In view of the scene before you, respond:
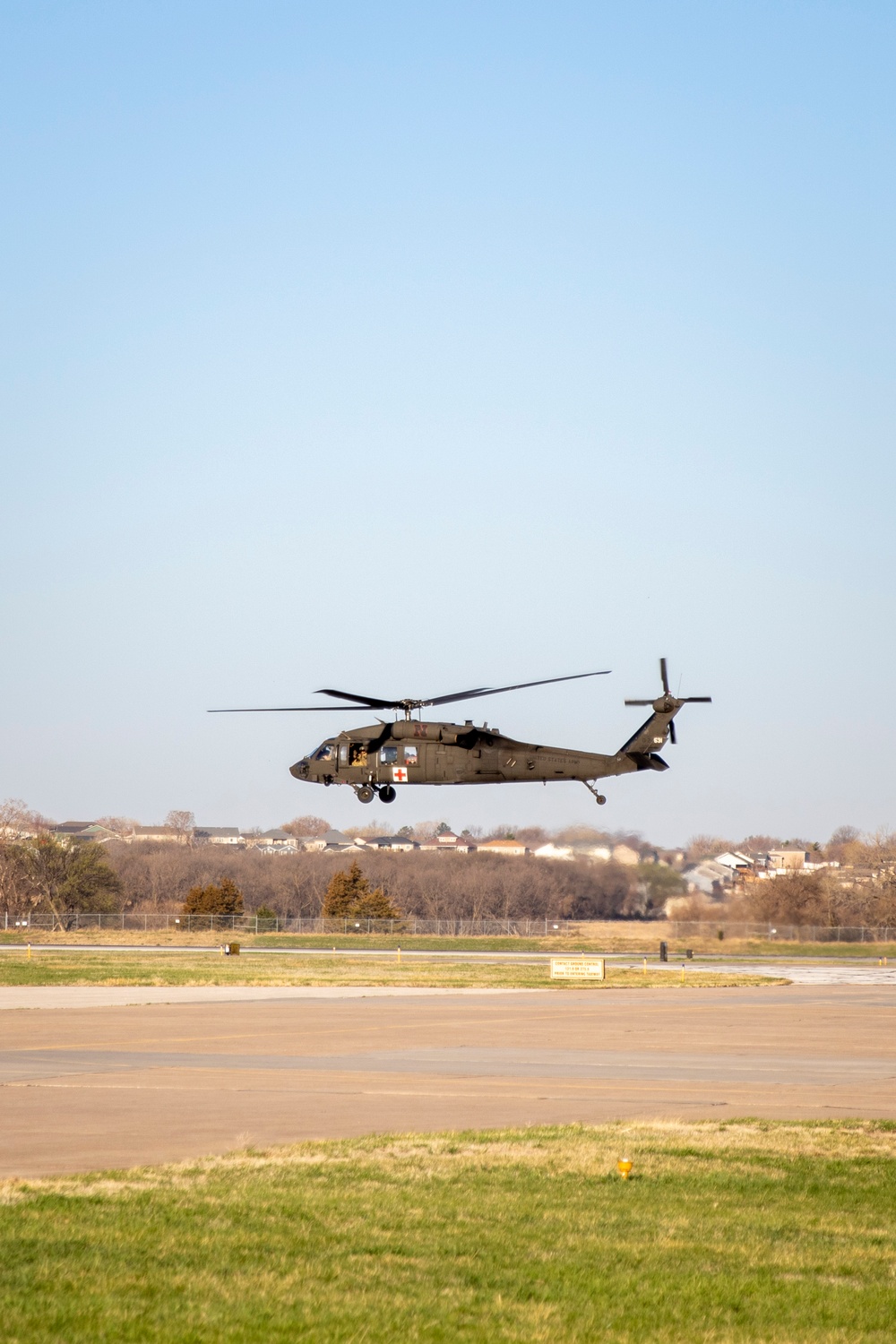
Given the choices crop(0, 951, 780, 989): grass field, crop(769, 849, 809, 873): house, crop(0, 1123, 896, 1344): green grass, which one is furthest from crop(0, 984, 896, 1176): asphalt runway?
crop(769, 849, 809, 873): house

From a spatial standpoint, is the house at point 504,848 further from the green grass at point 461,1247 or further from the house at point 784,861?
the green grass at point 461,1247

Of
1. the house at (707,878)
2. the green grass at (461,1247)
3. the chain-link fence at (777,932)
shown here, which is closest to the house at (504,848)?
the chain-link fence at (777,932)

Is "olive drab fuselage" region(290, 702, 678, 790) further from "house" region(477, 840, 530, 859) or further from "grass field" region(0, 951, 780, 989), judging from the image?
"house" region(477, 840, 530, 859)

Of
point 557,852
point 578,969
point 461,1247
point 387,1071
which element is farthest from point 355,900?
point 461,1247

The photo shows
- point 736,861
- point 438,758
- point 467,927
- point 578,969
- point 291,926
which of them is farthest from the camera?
point 467,927

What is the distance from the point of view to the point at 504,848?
133500mm

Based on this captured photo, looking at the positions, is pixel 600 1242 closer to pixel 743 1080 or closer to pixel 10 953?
pixel 743 1080

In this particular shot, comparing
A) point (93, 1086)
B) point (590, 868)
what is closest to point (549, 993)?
point (93, 1086)

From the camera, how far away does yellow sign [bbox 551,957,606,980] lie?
54438mm

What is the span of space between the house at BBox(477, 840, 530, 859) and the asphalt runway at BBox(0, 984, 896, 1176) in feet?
273

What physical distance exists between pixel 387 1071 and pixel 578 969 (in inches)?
1317

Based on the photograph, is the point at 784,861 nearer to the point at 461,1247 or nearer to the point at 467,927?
the point at 467,927

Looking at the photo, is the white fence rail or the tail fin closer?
the tail fin

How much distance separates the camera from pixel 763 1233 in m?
11.0
